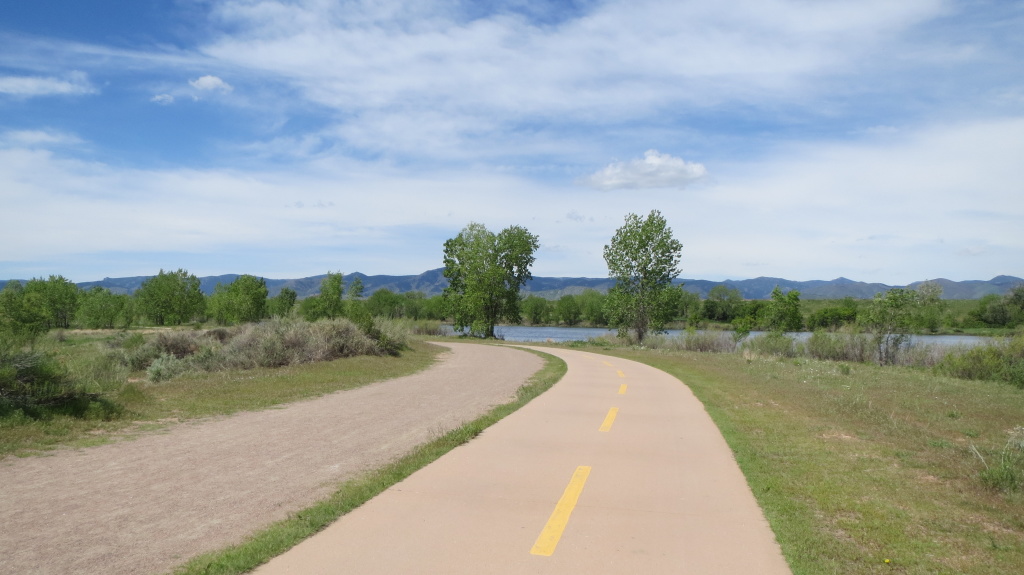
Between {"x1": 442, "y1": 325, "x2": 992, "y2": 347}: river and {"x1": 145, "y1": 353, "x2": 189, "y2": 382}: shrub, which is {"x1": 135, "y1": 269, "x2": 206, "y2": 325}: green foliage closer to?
{"x1": 442, "y1": 325, "x2": 992, "y2": 347}: river

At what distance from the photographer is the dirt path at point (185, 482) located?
4867mm

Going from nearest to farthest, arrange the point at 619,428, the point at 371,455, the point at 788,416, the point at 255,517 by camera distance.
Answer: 1. the point at 255,517
2. the point at 371,455
3. the point at 619,428
4. the point at 788,416

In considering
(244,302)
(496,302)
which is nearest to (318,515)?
(496,302)

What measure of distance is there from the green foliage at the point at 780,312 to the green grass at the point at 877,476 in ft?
103

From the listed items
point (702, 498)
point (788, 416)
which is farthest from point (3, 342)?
point (788, 416)

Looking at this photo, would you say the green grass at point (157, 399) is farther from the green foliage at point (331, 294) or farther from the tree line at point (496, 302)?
the green foliage at point (331, 294)

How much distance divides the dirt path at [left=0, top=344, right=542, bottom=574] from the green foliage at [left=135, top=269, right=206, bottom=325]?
83.5 m

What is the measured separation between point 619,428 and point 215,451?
617cm

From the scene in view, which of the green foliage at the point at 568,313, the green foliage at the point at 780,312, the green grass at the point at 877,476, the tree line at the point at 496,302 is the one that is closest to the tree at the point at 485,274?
the tree line at the point at 496,302

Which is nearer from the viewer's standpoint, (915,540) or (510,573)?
(510,573)

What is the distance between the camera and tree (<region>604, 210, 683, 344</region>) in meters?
41.7

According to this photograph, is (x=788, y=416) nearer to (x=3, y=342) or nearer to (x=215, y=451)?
(x=215, y=451)

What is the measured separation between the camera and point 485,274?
184ft

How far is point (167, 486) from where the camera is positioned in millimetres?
6684
